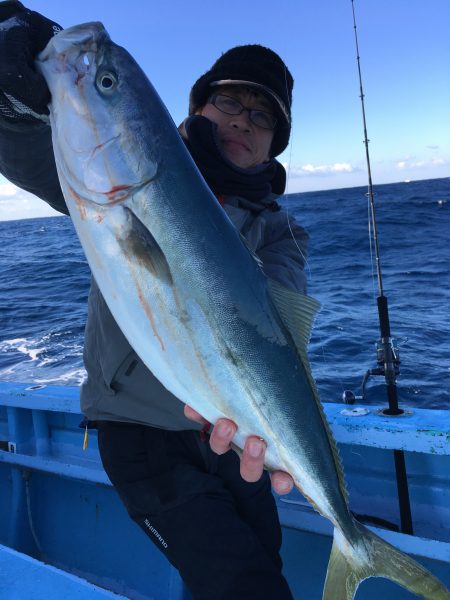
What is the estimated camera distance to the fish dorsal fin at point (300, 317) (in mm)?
2006

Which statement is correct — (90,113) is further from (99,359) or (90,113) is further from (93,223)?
(99,359)

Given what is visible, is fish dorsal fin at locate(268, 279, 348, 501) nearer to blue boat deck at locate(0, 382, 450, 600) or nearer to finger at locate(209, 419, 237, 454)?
finger at locate(209, 419, 237, 454)

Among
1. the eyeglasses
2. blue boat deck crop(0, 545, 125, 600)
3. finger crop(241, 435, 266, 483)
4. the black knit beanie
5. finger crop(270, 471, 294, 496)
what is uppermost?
the black knit beanie

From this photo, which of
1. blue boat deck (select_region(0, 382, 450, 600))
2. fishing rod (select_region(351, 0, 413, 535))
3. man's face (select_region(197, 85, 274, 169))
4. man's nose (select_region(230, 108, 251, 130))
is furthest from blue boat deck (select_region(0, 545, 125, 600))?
man's nose (select_region(230, 108, 251, 130))

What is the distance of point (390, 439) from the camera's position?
2908mm

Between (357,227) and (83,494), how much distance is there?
2314 centimetres

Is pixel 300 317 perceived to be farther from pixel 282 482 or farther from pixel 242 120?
pixel 242 120

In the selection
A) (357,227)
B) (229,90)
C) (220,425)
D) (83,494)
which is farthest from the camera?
(357,227)

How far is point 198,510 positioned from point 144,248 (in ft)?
3.81

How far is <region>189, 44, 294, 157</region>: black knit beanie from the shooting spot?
8.91ft

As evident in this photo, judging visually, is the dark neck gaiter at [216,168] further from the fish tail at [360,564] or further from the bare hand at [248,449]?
the fish tail at [360,564]

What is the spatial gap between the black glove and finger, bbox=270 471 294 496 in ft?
5.32

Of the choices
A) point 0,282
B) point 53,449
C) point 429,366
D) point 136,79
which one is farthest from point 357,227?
point 136,79

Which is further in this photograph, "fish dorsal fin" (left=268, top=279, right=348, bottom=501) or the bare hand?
"fish dorsal fin" (left=268, top=279, right=348, bottom=501)
